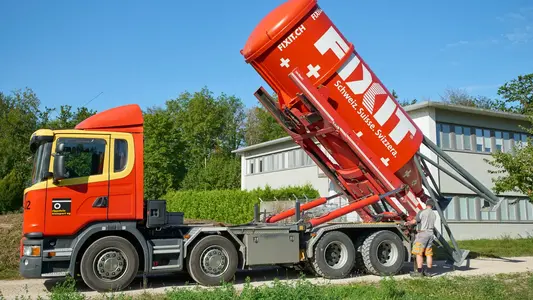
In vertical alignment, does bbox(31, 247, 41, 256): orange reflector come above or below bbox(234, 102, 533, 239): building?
below

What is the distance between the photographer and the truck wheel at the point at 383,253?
11.6 metres

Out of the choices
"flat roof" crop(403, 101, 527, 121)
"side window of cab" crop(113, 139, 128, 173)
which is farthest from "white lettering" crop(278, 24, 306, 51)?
"flat roof" crop(403, 101, 527, 121)

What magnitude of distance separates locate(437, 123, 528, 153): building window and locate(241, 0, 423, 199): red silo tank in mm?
12916

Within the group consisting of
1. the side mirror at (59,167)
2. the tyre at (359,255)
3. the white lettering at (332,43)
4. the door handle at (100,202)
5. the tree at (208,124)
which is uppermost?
the tree at (208,124)

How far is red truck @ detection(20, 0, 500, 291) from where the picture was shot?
30.7 ft

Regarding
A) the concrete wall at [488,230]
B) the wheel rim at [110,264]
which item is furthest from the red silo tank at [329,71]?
the concrete wall at [488,230]

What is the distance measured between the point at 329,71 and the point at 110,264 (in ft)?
18.6

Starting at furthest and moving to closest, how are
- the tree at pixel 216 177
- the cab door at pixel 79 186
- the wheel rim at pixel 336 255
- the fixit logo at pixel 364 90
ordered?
the tree at pixel 216 177 < the wheel rim at pixel 336 255 < the fixit logo at pixel 364 90 < the cab door at pixel 79 186

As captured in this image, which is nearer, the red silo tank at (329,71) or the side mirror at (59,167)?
the side mirror at (59,167)

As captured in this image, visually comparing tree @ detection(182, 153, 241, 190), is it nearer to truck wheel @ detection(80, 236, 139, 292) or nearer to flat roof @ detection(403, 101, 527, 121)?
flat roof @ detection(403, 101, 527, 121)

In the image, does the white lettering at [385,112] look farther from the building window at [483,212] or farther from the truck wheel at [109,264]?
the building window at [483,212]

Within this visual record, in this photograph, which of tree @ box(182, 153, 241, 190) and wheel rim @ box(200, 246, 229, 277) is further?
tree @ box(182, 153, 241, 190)

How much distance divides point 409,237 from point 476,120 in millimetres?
14890

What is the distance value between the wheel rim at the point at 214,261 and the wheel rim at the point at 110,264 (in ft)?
4.94
